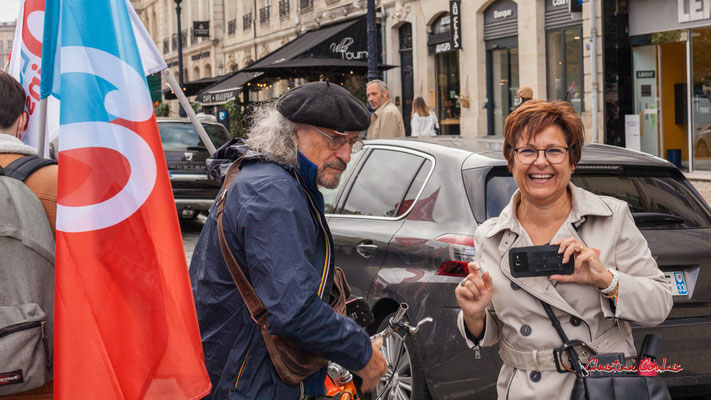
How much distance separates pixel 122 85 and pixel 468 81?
19555 millimetres

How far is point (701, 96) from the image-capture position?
641 inches

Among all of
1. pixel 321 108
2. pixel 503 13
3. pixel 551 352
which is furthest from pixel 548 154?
pixel 503 13

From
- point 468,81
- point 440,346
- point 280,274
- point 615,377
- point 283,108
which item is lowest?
point 440,346

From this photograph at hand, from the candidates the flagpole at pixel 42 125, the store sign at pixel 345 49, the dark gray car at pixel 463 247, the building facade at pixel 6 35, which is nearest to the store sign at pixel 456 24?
the store sign at pixel 345 49

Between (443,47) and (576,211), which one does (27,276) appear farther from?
(443,47)

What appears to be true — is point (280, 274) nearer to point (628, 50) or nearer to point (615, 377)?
point (615, 377)

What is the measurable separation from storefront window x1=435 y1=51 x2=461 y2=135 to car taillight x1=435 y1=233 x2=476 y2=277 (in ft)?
61.5

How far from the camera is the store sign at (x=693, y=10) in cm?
1556

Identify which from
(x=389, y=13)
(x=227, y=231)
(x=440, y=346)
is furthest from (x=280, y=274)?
(x=389, y=13)

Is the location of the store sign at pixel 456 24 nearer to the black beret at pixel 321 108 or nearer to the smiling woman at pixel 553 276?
the smiling woman at pixel 553 276

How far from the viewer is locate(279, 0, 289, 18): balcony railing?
1286 inches

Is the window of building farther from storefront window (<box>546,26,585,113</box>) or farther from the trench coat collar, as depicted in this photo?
the trench coat collar

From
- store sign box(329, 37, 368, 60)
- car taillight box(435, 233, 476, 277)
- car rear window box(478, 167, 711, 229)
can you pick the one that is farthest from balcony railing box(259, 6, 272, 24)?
car taillight box(435, 233, 476, 277)

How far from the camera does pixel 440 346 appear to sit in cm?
428
